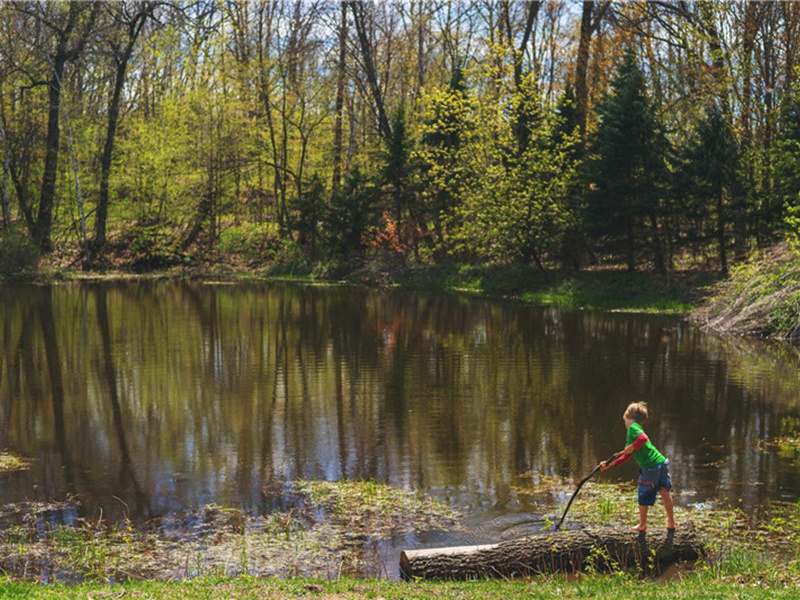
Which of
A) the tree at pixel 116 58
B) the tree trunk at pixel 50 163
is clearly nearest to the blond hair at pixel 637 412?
the tree at pixel 116 58

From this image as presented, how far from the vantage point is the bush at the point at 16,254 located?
3822 centimetres

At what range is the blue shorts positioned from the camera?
7.97 meters

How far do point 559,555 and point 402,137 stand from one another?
3472cm

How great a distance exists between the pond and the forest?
7448 millimetres

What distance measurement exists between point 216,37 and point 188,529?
4845 centimetres


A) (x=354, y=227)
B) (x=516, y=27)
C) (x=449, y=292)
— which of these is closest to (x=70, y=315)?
(x=449, y=292)

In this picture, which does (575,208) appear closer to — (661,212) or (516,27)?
(661,212)

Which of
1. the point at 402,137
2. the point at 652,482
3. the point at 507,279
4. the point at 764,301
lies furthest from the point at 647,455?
the point at 402,137

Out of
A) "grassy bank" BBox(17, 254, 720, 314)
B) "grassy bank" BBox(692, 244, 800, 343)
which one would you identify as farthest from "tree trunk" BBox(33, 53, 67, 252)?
"grassy bank" BBox(692, 244, 800, 343)

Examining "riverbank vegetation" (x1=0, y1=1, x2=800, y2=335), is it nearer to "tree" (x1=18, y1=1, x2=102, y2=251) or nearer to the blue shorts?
"tree" (x1=18, y1=1, x2=102, y2=251)

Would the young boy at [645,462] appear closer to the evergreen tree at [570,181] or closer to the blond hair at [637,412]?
the blond hair at [637,412]

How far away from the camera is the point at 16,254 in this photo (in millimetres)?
38625

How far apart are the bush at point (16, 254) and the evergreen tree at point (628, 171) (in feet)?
82.4

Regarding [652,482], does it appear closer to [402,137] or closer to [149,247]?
[402,137]
